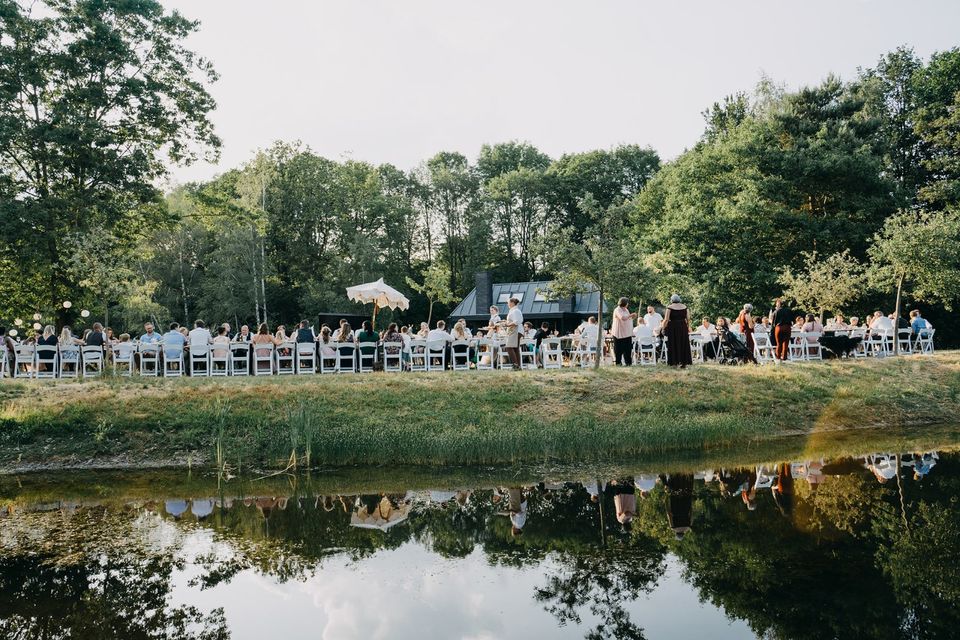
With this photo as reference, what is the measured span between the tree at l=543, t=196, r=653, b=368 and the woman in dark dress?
88cm

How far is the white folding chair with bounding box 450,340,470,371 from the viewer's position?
16.7 meters

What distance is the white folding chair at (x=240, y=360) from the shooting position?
1608cm

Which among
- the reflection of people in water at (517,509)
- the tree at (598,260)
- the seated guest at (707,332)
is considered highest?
the tree at (598,260)

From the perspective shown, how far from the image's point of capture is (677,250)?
29891 mm

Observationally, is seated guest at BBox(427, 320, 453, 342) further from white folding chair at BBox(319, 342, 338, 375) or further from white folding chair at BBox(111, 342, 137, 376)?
white folding chair at BBox(111, 342, 137, 376)

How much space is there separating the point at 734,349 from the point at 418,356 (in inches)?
304

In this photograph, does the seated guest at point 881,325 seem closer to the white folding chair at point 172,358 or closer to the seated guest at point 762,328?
the seated guest at point 762,328

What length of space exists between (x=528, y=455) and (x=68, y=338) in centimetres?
1131

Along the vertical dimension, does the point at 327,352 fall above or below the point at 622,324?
below

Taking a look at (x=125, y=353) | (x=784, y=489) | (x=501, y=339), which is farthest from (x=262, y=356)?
(x=784, y=489)

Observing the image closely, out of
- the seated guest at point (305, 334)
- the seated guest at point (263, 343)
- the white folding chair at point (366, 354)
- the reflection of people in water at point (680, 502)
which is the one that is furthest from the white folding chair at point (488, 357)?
the reflection of people in water at point (680, 502)

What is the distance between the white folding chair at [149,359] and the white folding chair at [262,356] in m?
2.06

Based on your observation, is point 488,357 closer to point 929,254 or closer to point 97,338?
point 97,338

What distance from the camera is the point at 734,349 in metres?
17.0
